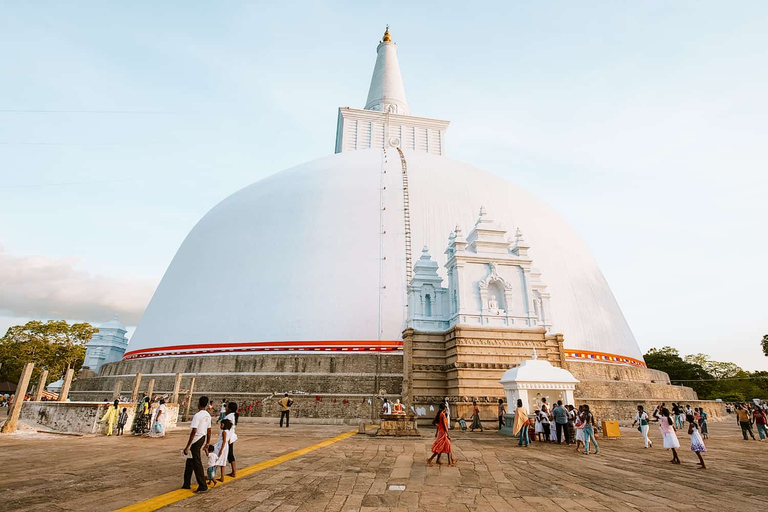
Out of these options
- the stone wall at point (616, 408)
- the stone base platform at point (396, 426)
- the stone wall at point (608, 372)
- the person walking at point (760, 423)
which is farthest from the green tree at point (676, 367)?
the stone base platform at point (396, 426)

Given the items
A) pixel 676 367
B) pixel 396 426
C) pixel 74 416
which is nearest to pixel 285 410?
pixel 396 426

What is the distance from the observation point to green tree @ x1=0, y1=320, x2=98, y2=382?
127 ft

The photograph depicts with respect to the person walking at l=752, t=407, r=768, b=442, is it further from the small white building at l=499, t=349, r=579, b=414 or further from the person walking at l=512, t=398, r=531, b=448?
the person walking at l=512, t=398, r=531, b=448

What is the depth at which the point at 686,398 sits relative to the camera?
22.1m

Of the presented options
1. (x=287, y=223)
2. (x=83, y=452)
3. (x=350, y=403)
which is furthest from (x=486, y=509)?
(x=287, y=223)

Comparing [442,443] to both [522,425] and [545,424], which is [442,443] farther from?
[545,424]

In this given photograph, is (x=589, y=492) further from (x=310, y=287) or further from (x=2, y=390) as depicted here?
(x=2, y=390)

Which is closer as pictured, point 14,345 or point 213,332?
point 213,332

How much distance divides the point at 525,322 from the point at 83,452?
14.5 m

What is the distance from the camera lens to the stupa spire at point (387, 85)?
3516cm

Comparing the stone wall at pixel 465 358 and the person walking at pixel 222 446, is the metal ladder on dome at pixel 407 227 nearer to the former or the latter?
the stone wall at pixel 465 358

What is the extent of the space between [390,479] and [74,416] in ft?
39.4

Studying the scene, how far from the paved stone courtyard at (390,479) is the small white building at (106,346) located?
23120 mm

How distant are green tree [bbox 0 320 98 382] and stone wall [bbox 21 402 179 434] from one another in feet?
105
